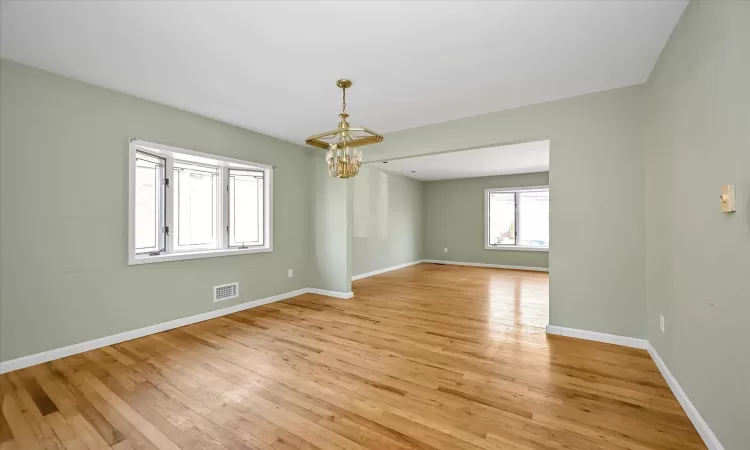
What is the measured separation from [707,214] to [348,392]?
240 centimetres

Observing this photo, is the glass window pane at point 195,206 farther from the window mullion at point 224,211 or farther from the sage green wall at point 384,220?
the sage green wall at point 384,220

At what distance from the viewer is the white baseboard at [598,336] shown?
9.40ft

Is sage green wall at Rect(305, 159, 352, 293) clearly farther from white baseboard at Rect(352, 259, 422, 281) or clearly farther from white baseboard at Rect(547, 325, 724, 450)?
white baseboard at Rect(547, 325, 724, 450)

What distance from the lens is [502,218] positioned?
27.3 feet

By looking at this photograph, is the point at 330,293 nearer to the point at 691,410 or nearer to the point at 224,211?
the point at 224,211

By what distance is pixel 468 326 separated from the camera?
3.48 m

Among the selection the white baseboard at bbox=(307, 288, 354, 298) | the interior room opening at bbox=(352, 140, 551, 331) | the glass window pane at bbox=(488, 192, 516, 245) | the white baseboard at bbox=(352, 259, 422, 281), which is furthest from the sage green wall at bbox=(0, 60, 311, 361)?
the glass window pane at bbox=(488, 192, 516, 245)

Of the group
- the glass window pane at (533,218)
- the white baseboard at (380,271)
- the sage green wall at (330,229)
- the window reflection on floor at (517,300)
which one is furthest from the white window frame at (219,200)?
the glass window pane at (533,218)

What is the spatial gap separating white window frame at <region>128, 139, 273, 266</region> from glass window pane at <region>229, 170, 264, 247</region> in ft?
0.24

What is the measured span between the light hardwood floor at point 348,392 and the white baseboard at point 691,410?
2.0 inches

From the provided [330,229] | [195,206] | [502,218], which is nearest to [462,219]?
[502,218]

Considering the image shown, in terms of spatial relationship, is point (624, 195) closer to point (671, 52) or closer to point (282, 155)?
point (671, 52)

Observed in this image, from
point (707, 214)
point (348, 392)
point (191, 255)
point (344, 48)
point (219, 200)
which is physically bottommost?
point (348, 392)

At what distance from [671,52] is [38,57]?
16.0ft
